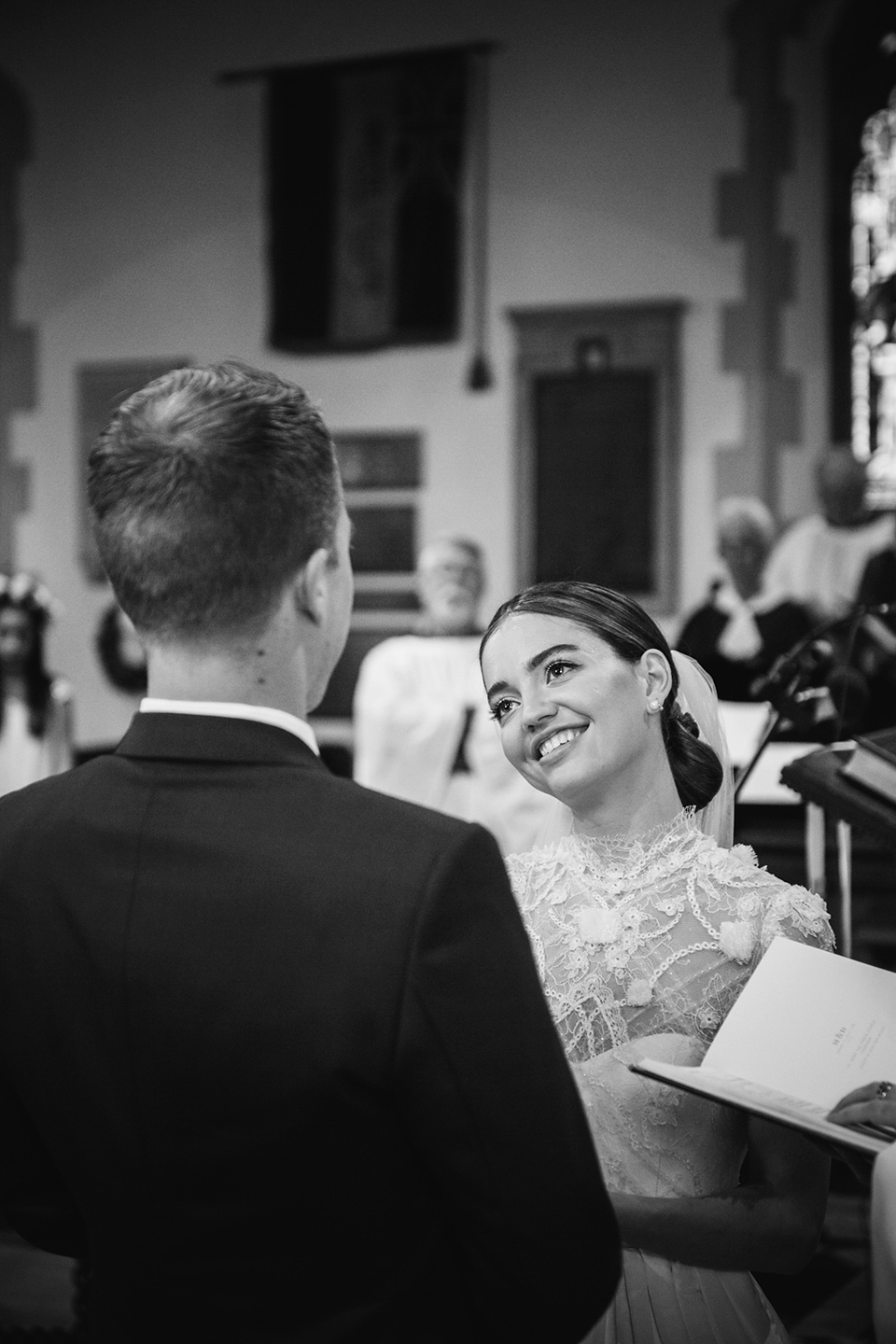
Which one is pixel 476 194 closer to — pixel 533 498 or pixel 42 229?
pixel 533 498

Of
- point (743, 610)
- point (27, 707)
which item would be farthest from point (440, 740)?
point (27, 707)

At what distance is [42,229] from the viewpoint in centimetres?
854

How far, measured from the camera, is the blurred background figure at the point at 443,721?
18.5 feet

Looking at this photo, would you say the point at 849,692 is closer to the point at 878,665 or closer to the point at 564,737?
the point at 564,737

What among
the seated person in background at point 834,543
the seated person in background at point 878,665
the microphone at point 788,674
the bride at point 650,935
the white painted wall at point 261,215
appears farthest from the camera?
the white painted wall at point 261,215

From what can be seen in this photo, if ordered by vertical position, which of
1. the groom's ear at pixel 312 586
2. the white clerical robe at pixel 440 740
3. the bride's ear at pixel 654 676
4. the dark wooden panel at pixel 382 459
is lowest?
the white clerical robe at pixel 440 740

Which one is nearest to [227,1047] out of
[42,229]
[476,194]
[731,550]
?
[731,550]

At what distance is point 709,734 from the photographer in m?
1.83

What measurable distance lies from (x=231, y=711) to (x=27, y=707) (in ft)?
17.4

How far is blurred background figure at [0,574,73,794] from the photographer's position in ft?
19.6

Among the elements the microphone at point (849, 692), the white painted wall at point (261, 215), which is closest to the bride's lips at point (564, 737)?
the microphone at point (849, 692)

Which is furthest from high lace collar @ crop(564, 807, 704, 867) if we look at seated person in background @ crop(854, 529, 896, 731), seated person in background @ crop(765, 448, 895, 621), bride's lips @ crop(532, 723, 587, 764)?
seated person in background @ crop(765, 448, 895, 621)

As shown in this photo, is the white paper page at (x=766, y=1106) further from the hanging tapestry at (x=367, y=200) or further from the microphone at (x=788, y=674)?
the hanging tapestry at (x=367, y=200)

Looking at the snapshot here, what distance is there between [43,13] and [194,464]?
871cm
